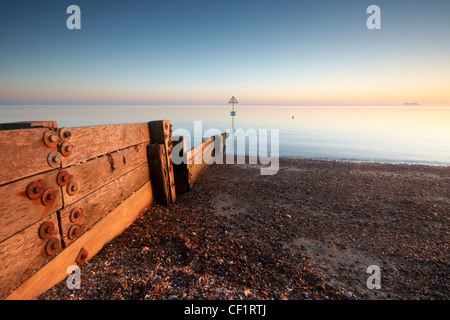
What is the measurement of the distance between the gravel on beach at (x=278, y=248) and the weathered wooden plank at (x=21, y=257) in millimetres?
382

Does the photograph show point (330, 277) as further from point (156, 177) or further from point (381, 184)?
point (381, 184)

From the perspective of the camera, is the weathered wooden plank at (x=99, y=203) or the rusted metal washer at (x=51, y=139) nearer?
the rusted metal washer at (x=51, y=139)

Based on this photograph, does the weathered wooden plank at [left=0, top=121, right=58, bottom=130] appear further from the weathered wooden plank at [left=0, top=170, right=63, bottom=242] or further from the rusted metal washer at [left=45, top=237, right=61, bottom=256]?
the rusted metal washer at [left=45, top=237, right=61, bottom=256]

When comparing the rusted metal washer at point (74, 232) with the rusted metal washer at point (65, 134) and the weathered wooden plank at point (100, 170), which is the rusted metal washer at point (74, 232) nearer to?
the weathered wooden plank at point (100, 170)

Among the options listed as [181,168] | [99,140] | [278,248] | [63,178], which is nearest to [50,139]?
[63,178]

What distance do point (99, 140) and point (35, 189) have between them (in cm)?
124

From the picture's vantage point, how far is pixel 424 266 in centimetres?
361

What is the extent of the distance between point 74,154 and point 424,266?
547 centimetres

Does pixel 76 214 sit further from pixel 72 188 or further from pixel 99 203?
pixel 99 203

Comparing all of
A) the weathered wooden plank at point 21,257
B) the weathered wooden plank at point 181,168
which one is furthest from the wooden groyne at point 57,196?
the weathered wooden plank at point 181,168

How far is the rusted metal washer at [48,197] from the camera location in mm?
2266

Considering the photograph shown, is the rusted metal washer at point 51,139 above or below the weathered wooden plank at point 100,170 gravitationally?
above
